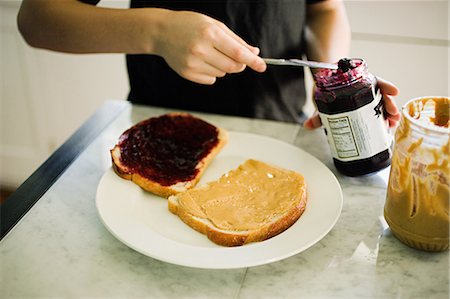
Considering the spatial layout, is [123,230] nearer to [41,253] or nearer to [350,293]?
[41,253]

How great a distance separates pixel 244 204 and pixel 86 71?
172 cm

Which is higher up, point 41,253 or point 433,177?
point 433,177

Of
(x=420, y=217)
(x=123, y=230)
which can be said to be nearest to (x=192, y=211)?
(x=123, y=230)

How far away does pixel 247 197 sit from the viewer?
0.98m

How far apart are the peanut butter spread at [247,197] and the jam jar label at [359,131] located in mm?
102

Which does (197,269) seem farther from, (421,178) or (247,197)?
(421,178)

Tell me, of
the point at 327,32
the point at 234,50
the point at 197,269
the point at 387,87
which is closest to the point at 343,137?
the point at 387,87

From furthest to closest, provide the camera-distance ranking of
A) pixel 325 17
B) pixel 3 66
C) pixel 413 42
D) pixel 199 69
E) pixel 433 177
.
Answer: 1. pixel 3 66
2. pixel 413 42
3. pixel 325 17
4. pixel 199 69
5. pixel 433 177

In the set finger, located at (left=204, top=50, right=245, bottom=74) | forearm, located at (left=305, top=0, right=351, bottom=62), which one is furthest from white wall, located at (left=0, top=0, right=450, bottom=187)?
finger, located at (left=204, top=50, right=245, bottom=74)

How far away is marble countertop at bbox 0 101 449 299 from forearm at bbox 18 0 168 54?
332 mm

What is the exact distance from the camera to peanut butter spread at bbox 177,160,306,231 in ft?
3.03

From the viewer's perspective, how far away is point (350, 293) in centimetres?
83

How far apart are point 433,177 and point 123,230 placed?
50 cm

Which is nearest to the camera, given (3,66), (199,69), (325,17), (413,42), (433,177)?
(433,177)
